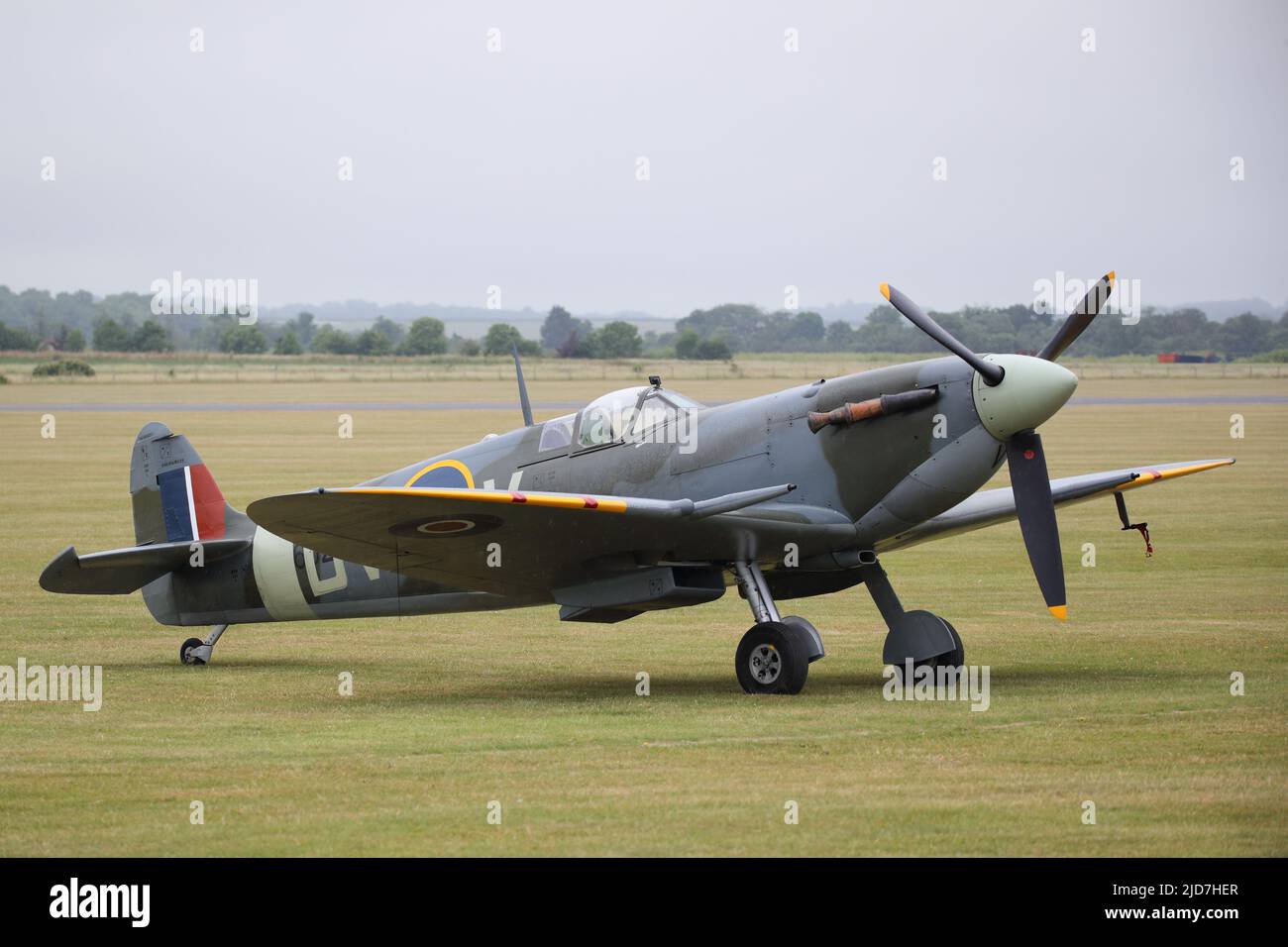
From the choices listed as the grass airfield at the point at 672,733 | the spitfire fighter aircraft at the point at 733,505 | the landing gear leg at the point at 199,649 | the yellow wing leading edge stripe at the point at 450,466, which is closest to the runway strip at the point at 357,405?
the grass airfield at the point at 672,733

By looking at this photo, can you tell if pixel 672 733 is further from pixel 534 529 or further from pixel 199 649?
pixel 199 649

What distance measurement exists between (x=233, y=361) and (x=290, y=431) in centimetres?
6498

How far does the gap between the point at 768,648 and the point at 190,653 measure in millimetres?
5392

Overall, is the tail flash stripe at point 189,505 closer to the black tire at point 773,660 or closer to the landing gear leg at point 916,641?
the black tire at point 773,660

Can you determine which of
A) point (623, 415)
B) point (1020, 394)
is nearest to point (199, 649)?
point (623, 415)

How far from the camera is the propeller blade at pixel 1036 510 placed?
1200 cm

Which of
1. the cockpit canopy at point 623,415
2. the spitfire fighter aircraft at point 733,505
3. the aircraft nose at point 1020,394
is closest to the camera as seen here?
the aircraft nose at point 1020,394

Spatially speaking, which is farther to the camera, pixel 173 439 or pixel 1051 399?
pixel 173 439

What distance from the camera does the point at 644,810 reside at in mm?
8727

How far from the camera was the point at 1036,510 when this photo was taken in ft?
39.9

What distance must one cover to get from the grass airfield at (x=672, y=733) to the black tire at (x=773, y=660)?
24 centimetres

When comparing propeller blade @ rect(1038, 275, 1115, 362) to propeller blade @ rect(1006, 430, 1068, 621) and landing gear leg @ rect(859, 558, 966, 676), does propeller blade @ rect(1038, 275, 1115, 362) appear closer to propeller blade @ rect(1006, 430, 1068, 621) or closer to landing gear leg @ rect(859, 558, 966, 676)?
propeller blade @ rect(1006, 430, 1068, 621)
